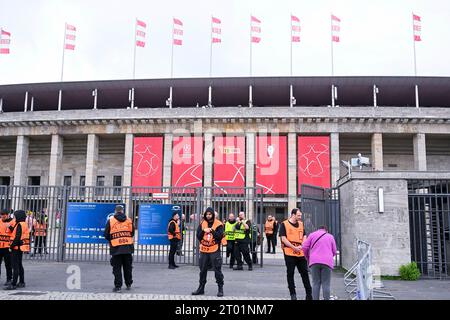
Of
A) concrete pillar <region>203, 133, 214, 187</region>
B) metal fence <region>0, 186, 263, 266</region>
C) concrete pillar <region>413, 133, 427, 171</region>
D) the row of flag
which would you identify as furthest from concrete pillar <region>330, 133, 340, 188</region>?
metal fence <region>0, 186, 263, 266</region>

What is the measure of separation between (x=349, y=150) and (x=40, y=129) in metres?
28.2

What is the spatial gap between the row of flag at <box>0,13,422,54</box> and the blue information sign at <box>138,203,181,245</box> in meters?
23.8

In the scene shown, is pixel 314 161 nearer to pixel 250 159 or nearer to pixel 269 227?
pixel 250 159

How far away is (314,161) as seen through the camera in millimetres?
34188

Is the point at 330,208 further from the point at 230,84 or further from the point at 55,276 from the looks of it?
the point at 230,84

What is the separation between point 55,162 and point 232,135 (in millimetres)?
16467

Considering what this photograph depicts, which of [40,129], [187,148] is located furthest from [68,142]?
[187,148]

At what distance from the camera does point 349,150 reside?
121 ft

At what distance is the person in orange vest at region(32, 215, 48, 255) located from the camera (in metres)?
15.3

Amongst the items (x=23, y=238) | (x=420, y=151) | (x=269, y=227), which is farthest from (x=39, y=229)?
(x=420, y=151)

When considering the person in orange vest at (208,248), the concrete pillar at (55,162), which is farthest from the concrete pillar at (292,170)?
the person in orange vest at (208,248)

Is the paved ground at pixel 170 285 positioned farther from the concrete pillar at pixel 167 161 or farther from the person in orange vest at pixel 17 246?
the concrete pillar at pixel 167 161

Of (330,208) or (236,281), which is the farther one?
(330,208)

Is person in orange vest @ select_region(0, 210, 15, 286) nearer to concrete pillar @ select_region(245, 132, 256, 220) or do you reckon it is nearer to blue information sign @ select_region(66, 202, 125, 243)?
blue information sign @ select_region(66, 202, 125, 243)
